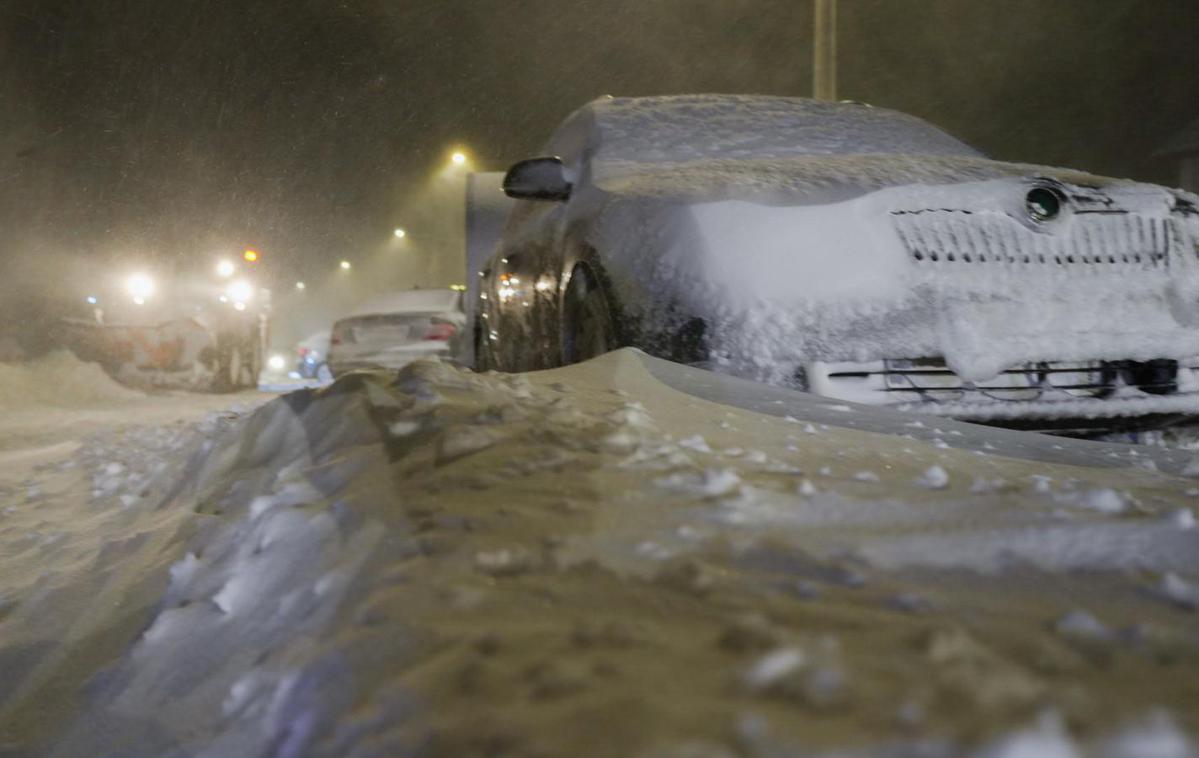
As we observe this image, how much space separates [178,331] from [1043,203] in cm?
1136

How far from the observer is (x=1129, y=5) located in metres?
14.9

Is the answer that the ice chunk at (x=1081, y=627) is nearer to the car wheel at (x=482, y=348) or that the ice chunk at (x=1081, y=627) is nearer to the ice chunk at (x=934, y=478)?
the ice chunk at (x=934, y=478)

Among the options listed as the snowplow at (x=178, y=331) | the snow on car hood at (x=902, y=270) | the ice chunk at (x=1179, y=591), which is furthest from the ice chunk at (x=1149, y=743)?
the snowplow at (x=178, y=331)

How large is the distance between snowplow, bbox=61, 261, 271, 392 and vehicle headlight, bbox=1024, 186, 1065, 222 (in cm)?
1128

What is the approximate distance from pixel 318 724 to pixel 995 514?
1.18 metres

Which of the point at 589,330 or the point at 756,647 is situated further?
the point at 589,330

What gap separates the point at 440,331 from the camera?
10.4 metres

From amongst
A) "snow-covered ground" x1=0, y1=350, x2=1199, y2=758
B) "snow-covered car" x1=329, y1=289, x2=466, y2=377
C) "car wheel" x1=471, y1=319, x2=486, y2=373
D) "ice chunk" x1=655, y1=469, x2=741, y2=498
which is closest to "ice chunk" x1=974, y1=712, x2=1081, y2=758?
"snow-covered ground" x1=0, y1=350, x2=1199, y2=758

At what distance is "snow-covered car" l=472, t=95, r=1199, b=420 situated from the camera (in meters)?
2.87

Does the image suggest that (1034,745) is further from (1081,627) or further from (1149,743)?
(1081,627)

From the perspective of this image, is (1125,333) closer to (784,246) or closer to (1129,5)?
(784,246)

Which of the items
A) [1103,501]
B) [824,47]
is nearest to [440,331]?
[824,47]

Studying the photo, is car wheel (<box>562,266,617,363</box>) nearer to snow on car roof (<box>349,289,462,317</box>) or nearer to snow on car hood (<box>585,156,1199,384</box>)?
snow on car hood (<box>585,156,1199,384</box>)

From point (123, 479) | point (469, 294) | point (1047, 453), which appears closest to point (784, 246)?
point (1047, 453)
